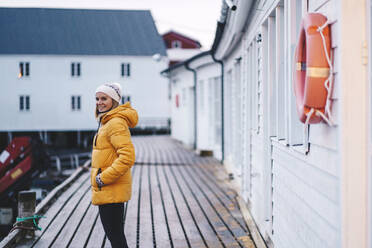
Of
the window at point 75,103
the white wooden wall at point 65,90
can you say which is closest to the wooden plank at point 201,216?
Result: the white wooden wall at point 65,90

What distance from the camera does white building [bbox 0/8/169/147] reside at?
28.8m

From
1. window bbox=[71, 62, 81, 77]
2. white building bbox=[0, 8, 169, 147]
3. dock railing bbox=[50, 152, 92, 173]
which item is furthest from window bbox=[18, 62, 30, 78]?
dock railing bbox=[50, 152, 92, 173]

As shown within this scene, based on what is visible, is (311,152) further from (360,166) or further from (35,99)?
(35,99)

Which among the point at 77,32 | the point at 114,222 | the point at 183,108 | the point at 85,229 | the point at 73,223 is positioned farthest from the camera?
the point at 77,32

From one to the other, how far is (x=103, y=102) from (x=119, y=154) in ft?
1.31

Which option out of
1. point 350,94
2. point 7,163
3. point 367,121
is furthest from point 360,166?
point 7,163

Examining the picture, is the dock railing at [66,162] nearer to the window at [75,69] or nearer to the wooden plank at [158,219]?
the wooden plank at [158,219]

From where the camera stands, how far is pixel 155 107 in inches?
1161

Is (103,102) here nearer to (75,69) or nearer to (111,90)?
(111,90)

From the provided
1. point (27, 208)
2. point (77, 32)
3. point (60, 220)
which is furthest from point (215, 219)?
point (77, 32)

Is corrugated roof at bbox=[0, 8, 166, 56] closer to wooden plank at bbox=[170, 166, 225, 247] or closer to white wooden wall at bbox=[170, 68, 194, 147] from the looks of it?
white wooden wall at bbox=[170, 68, 194, 147]

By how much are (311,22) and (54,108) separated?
28606 mm

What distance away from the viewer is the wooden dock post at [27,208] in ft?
13.8

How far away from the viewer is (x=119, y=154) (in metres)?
2.85
